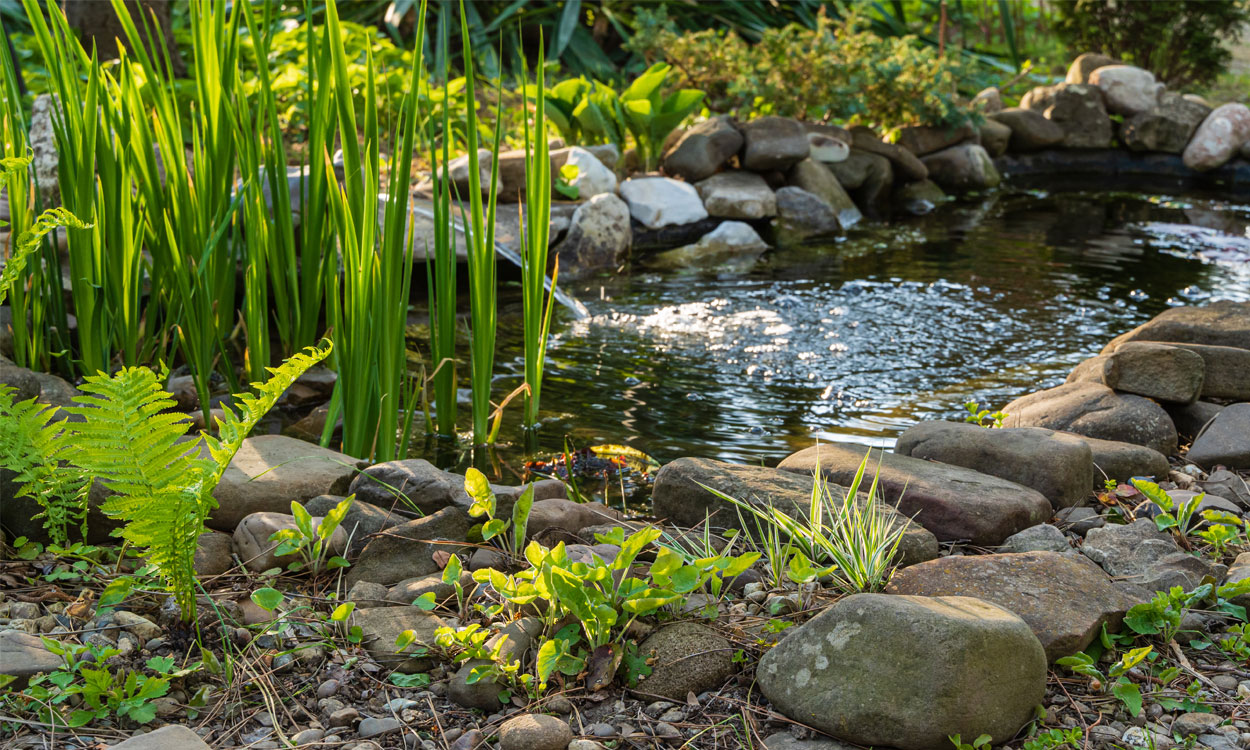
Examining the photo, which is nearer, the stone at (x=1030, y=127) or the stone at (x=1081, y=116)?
the stone at (x=1030, y=127)

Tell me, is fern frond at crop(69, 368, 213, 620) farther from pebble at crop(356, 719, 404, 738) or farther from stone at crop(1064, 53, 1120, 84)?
stone at crop(1064, 53, 1120, 84)

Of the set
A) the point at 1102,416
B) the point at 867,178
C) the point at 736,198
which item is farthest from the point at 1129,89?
the point at 1102,416

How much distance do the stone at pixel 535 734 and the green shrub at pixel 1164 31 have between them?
1197 cm

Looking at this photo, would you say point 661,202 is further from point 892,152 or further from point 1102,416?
point 1102,416

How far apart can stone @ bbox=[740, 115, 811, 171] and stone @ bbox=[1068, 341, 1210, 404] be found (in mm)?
4577

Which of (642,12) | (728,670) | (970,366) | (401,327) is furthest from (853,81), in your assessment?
(728,670)

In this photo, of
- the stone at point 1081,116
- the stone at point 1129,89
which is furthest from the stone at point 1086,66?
the stone at point 1081,116

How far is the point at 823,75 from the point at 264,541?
7022 mm

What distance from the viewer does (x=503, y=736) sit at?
162 cm

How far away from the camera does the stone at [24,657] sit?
5.49ft

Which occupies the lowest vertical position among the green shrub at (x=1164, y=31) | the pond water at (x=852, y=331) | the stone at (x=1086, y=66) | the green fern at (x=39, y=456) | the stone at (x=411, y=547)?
the pond water at (x=852, y=331)

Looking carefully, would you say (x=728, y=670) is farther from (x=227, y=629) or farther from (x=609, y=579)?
(x=227, y=629)

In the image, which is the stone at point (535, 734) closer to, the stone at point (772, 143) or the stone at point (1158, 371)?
the stone at point (1158, 371)

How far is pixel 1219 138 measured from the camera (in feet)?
31.8
